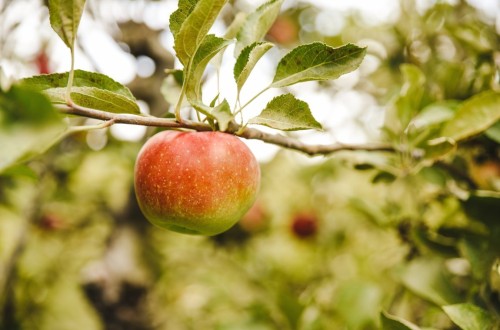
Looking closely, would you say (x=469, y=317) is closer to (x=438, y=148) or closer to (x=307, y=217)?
(x=438, y=148)

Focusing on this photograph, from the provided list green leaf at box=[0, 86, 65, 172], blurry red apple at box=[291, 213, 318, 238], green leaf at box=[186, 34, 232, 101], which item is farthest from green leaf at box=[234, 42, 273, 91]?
blurry red apple at box=[291, 213, 318, 238]

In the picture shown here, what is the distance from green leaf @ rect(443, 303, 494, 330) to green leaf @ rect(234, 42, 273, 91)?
1.66 ft

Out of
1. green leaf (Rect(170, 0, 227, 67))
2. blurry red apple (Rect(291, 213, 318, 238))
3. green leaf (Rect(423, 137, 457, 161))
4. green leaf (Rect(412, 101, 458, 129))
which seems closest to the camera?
green leaf (Rect(170, 0, 227, 67))

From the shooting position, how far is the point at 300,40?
8.50ft

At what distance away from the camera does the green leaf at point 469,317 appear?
0.71m

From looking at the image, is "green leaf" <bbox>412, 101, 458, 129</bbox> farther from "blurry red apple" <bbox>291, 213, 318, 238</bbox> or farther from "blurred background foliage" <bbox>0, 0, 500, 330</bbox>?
"blurry red apple" <bbox>291, 213, 318, 238</bbox>

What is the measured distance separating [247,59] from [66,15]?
10.5 inches

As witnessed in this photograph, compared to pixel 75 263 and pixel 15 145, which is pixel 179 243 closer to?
pixel 75 263

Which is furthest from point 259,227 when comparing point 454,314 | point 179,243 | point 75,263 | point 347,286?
point 454,314

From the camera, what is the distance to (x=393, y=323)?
2.32ft

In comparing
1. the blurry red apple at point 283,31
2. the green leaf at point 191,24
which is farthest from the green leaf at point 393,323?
the blurry red apple at point 283,31

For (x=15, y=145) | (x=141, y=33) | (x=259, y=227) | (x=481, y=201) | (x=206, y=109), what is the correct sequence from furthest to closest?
(x=259, y=227) → (x=141, y=33) → (x=481, y=201) → (x=206, y=109) → (x=15, y=145)

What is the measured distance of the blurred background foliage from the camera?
98 cm

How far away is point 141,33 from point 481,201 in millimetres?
1553
